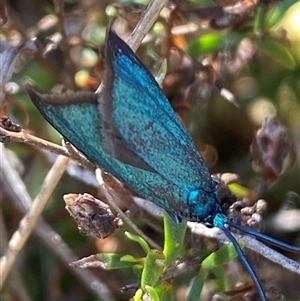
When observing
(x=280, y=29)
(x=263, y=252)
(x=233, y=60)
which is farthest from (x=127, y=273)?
(x=280, y=29)

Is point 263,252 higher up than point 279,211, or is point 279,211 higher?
point 263,252

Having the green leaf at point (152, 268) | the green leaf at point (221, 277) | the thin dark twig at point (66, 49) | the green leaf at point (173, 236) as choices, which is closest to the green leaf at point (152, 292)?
the green leaf at point (152, 268)

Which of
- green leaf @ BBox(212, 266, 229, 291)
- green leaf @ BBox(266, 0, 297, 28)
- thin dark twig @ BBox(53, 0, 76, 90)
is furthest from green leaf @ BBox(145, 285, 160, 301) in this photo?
green leaf @ BBox(266, 0, 297, 28)

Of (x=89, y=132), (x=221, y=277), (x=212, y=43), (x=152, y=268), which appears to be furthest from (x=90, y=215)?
(x=212, y=43)

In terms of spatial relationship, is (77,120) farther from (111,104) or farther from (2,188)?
(2,188)

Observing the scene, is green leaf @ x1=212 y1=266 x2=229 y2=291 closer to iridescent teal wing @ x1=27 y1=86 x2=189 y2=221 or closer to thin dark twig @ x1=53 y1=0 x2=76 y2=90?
iridescent teal wing @ x1=27 y1=86 x2=189 y2=221

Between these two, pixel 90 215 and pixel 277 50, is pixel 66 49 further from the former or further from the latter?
pixel 90 215
